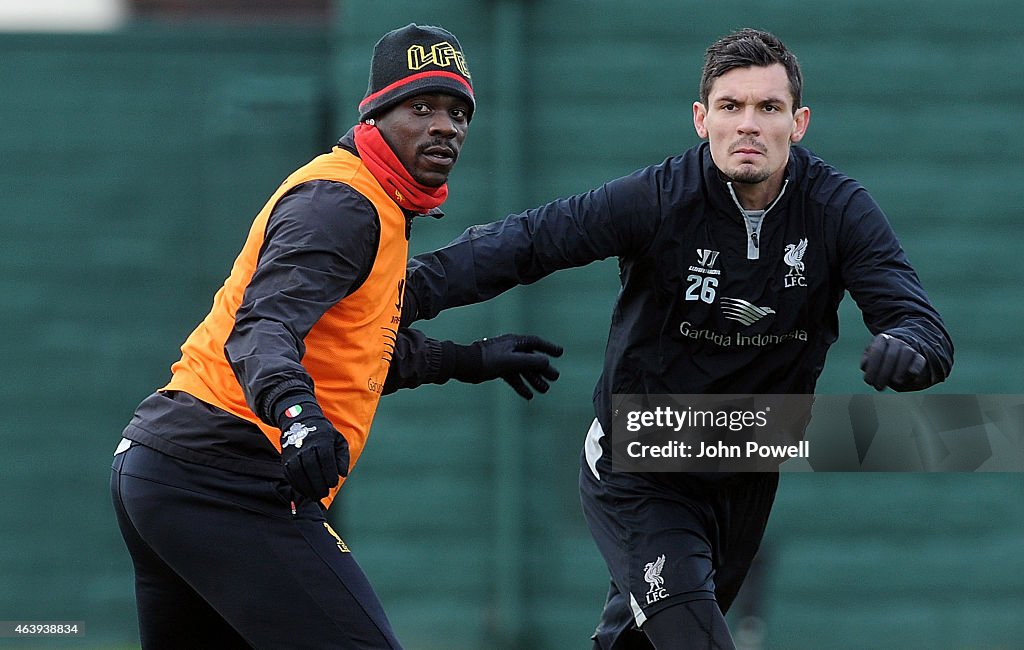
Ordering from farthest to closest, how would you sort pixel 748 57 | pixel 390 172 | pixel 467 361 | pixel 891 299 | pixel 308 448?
pixel 467 361 → pixel 748 57 → pixel 891 299 → pixel 390 172 → pixel 308 448

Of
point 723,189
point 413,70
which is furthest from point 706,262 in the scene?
point 413,70

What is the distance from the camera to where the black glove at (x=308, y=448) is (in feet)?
9.78

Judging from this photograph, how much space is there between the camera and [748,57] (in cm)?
391

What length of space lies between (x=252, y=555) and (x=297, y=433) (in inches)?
17.1

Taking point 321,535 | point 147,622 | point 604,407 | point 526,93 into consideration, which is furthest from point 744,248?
point 526,93

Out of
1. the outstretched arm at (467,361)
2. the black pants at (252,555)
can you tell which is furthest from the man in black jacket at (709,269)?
the black pants at (252,555)

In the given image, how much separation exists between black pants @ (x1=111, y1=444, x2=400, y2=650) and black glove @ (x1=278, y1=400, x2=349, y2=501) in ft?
0.90

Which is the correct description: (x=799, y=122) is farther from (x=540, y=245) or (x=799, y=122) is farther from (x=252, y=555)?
(x=252, y=555)

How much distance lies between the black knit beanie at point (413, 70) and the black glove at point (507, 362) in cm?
77

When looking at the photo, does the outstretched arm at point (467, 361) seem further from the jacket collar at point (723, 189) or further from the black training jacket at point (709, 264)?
the jacket collar at point (723, 189)

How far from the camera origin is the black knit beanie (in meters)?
3.63

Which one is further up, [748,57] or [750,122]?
[748,57]

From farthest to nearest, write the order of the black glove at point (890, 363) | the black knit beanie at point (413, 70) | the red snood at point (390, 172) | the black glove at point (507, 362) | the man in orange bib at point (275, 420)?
the black glove at point (507, 362) < the black knit beanie at point (413, 70) < the red snood at point (390, 172) < the black glove at point (890, 363) < the man in orange bib at point (275, 420)

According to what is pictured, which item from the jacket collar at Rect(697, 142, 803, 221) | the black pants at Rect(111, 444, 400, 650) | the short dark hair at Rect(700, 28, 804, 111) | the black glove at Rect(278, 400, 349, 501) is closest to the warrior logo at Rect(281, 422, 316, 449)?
the black glove at Rect(278, 400, 349, 501)
